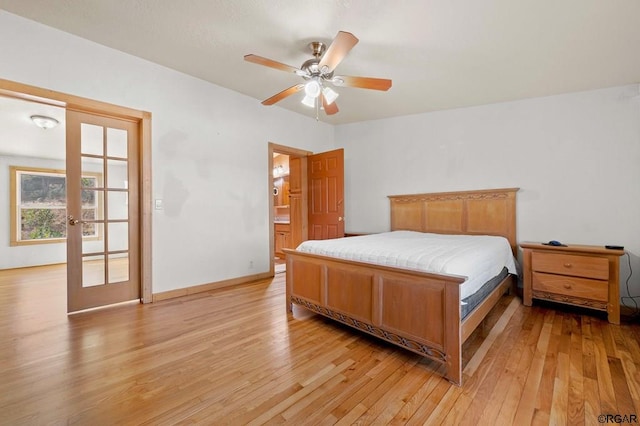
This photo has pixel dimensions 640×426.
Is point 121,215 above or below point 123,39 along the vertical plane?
below

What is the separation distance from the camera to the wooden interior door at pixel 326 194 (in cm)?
446

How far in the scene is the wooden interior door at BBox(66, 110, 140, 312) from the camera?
9.02ft

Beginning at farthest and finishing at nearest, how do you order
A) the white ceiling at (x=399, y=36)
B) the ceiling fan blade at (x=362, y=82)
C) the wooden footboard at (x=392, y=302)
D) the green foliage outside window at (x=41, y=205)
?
the green foliage outside window at (x=41, y=205)
the ceiling fan blade at (x=362, y=82)
the white ceiling at (x=399, y=36)
the wooden footboard at (x=392, y=302)

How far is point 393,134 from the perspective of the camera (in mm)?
4680

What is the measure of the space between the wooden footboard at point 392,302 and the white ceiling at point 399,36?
1992 mm

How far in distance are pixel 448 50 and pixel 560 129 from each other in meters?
1.98

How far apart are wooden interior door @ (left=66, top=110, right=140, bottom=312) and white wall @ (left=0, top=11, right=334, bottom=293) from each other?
24cm

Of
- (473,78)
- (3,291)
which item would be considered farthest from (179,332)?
(473,78)

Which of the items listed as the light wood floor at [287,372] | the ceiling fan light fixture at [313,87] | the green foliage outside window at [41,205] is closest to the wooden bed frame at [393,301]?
the light wood floor at [287,372]

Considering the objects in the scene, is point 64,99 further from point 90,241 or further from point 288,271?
point 288,271

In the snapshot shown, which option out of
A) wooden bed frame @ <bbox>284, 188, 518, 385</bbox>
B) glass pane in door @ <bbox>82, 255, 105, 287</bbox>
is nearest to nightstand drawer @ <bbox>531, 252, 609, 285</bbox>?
wooden bed frame @ <bbox>284, 188, 518, 385</bbox>

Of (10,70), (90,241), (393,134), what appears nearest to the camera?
(10,70)

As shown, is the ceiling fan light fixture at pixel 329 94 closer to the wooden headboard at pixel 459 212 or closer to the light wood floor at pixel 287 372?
the light wood floor at pixel 287 372

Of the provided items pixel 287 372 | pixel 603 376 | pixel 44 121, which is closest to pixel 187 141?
pixel 44 121
